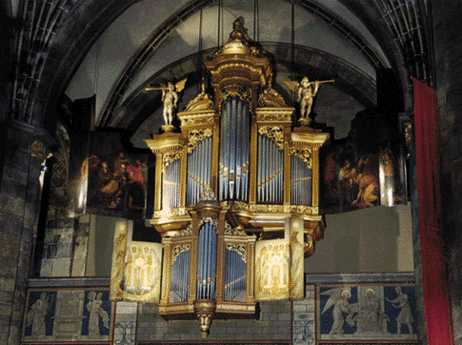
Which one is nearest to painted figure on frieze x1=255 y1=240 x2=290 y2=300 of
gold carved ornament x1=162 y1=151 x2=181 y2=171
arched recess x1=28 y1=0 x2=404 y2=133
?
gold carved ornament x1=162 y1=151 x2=181 y2=171

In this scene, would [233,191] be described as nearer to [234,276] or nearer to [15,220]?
[234,276]

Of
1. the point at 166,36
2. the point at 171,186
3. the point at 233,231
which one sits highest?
the point at 166,36

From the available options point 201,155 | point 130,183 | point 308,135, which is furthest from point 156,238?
point 308,135

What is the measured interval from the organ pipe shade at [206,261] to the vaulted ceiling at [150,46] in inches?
162

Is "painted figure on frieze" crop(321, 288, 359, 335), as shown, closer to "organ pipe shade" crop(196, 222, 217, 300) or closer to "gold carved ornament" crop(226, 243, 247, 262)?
"gold carved ornament" crop(226, 243, 247, 262)

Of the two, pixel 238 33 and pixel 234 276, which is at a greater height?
pixel 238 33

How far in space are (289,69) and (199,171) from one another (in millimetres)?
5187

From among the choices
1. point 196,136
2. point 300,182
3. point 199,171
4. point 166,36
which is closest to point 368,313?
point 300,182

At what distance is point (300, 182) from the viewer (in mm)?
17453

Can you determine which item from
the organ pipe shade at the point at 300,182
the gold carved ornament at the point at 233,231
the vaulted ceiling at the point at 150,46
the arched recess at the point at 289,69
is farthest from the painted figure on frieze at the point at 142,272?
the arched recess at the point at 289,69

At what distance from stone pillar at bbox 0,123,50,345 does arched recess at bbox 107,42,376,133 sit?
4.18m

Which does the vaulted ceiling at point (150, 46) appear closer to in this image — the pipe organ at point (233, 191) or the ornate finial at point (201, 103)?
the pipe organ at point (233, 191)

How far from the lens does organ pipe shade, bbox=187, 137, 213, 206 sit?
17.2 meters

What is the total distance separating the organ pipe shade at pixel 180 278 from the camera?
16047 mm
